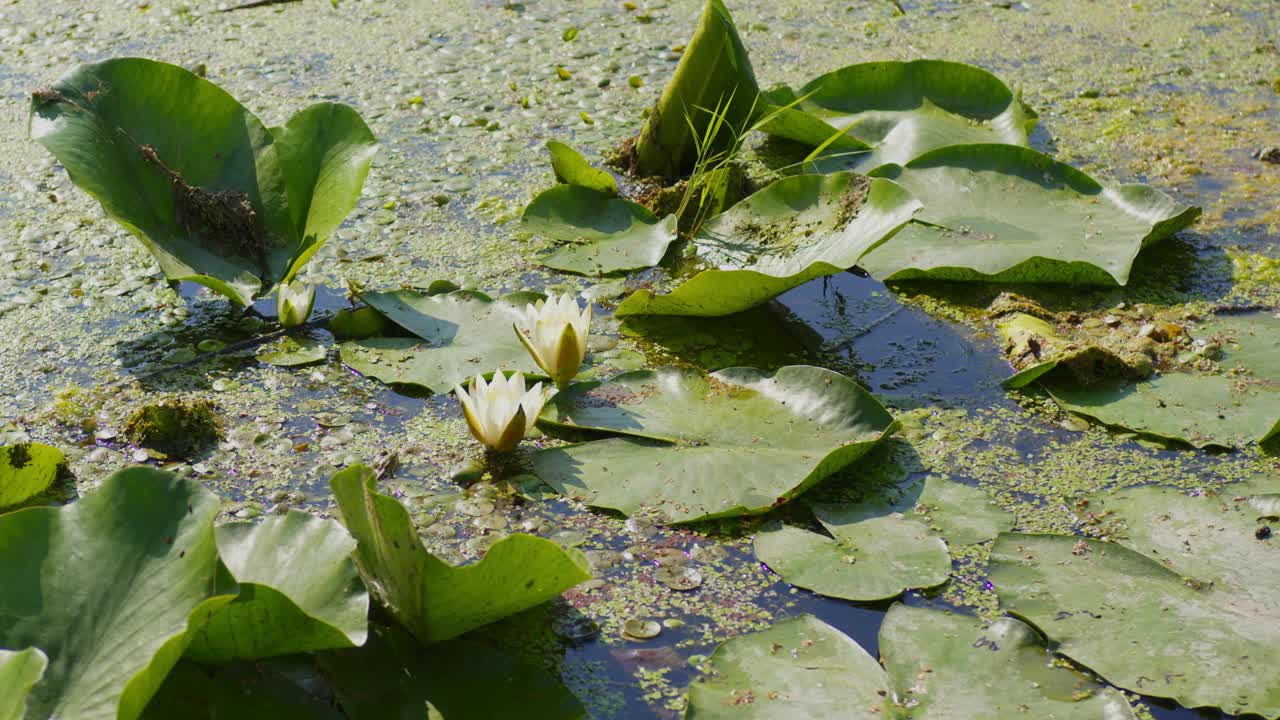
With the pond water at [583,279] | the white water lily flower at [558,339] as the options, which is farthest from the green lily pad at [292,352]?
the white water lily flower at [558,339]

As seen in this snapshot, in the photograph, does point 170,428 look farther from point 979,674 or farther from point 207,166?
point 979,674

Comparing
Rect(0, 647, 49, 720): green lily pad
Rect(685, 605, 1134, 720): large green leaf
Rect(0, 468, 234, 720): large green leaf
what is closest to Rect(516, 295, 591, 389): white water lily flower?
Rect(685, 605, 1134, 720): large green leaf

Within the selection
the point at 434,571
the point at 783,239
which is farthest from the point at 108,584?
the point at 783,239

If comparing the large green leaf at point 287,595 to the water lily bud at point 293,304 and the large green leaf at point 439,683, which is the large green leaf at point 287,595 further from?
the water lily bud at point 293,304

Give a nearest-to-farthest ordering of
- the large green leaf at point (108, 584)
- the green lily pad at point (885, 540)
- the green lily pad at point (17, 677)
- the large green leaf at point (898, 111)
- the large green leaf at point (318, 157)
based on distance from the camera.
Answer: the green lily pad at point (17, 677), the large green leaf at point (108, 584), the green lily pad at point (885, 540), the large green leaf at point (318, 157), the large green leaf at point (898, 111)

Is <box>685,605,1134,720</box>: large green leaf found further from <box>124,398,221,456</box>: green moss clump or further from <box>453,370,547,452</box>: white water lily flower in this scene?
<box>124,398,221,456</box>: green moss clump

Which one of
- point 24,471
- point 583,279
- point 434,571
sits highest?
point 434,571
